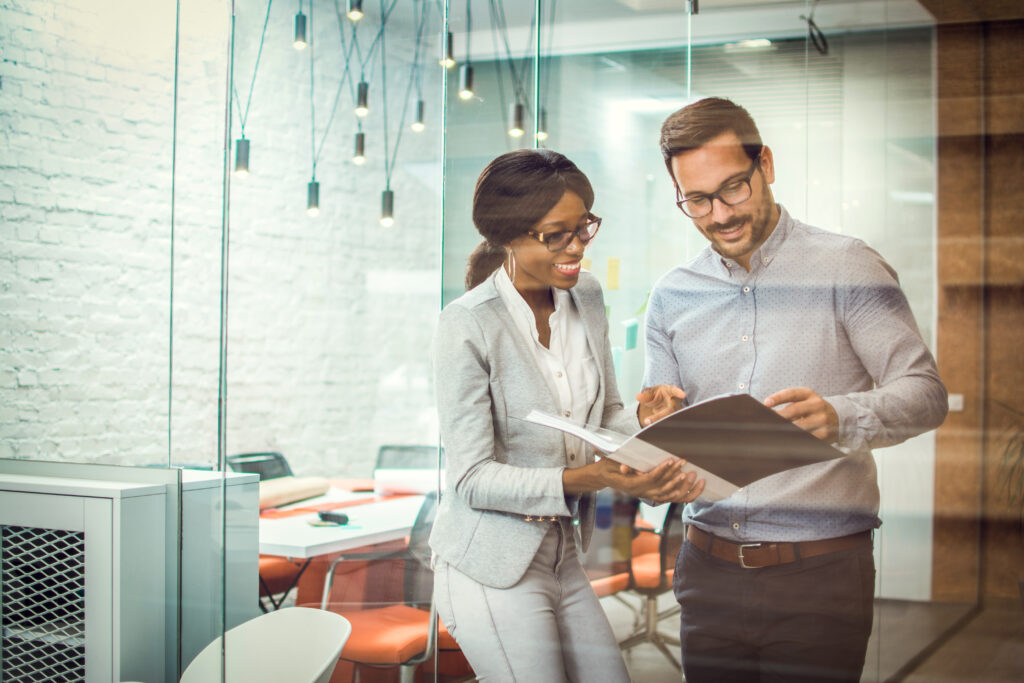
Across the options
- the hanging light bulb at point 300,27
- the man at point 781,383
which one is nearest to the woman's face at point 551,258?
the man at point 781,383

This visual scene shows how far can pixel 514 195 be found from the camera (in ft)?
5.98

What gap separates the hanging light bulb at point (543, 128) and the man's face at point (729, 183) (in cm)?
41

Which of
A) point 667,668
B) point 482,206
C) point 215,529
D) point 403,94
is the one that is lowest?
point 667,668

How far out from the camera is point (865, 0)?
1.78 metres

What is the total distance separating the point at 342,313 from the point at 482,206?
3.52m

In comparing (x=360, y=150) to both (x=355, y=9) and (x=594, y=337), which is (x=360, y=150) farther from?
(x=594, y=337)

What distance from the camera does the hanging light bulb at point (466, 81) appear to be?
227 cm

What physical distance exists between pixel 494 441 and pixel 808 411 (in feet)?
2.00

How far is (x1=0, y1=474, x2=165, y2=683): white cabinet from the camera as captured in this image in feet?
7.66

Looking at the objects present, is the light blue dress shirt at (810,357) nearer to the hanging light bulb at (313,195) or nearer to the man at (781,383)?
the man at (781,383)

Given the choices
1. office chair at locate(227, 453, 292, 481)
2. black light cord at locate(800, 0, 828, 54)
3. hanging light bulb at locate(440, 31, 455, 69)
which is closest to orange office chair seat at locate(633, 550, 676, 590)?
black light cord at locate(800, 0, 828, 54)

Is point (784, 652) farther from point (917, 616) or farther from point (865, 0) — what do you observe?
point (865, 0)

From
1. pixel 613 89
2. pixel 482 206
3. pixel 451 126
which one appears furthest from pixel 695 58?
pixel 451 126

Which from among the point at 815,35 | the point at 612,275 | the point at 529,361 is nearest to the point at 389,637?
the point at 529,361
